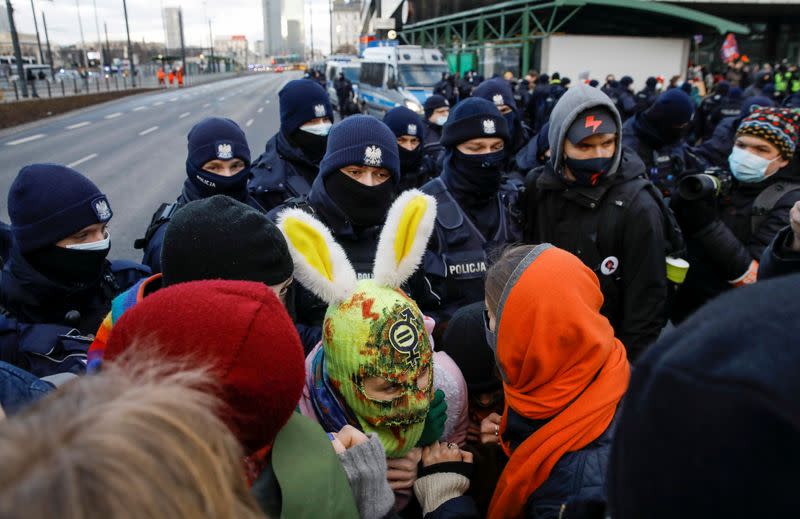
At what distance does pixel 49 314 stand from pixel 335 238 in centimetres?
128

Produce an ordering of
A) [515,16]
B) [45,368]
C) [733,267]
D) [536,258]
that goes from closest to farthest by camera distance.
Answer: [536,258] → [45,368] → [733,267] → [515,16]

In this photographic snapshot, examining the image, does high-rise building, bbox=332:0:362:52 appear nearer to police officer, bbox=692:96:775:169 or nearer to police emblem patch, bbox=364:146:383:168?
police officer, bbox=692:96:775:169

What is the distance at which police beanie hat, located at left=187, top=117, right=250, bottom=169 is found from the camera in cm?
358

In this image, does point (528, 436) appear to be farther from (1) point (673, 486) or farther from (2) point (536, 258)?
(1) point (673, 486)

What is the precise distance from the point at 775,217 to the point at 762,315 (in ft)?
10.1

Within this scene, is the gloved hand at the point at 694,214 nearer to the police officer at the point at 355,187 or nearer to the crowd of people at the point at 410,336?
the crowd of people at the point at 410,336

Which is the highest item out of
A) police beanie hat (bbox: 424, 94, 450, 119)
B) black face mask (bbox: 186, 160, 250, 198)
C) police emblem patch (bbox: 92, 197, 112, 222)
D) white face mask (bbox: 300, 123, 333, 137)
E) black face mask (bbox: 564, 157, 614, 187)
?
police beanie hat (bbox: 424, 94, 450, 119)

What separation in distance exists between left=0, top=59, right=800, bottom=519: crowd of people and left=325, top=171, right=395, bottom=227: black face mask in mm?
12

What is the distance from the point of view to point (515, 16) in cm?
2767

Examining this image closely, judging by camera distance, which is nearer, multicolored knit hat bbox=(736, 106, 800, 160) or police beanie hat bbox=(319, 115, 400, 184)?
police beanie hat bbox=(319, 115, 400, 184)

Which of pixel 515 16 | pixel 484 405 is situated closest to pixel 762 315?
pixel 484 405

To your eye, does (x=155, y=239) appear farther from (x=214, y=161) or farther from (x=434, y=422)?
(x=434, y=422)

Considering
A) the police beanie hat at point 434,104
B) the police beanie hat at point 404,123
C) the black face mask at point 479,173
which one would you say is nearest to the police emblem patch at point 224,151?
the black face mask at point 479,173

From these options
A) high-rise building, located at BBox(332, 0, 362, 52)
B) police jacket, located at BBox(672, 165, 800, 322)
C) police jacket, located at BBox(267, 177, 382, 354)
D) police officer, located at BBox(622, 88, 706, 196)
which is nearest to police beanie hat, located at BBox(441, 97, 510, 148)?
police jacket, located at BBox(267, 177, 382, 354)
